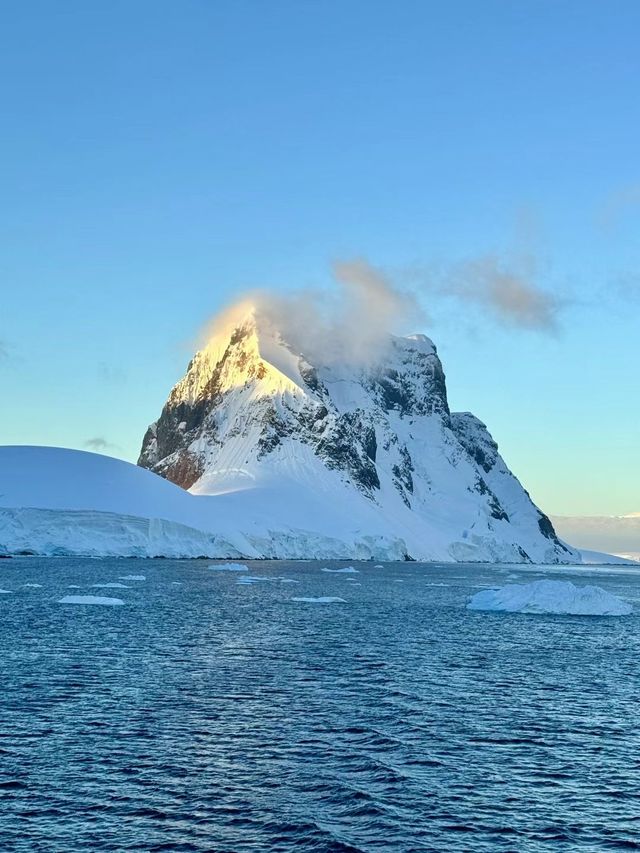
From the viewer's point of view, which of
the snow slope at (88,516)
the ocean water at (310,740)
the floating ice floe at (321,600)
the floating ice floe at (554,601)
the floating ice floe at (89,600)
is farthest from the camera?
the snow slope at (88,516)

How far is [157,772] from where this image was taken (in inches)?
994

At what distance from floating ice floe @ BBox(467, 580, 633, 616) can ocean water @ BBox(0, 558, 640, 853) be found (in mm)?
25370

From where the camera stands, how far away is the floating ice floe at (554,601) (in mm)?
86500

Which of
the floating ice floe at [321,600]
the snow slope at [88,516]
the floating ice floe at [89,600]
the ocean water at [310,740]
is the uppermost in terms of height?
the snow slope at [88,516]

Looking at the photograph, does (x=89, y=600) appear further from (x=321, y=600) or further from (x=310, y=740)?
(x=310, y=740)

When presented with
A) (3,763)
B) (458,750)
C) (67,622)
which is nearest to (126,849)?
(3,763)

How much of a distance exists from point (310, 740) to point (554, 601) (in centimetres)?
6142

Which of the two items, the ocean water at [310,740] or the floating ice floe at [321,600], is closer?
the ocean water at [310,740]

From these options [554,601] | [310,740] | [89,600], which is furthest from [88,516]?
[310,740]

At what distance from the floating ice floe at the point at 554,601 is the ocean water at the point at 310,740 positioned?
25.4 meters

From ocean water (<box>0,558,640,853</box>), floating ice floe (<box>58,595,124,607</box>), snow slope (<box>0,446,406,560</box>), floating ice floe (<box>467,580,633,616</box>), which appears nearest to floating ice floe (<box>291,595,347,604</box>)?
floating ice floe (<box>467,580,633,616</box>)

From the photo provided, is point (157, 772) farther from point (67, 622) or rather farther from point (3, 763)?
point (67, 622)

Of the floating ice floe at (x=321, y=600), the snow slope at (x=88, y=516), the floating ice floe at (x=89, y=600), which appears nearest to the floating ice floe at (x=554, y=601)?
the floating ice floe at (x=321, y=600)

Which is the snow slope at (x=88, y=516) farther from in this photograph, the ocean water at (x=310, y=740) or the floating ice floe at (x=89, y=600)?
the ocean water at (x=310, y=740)
